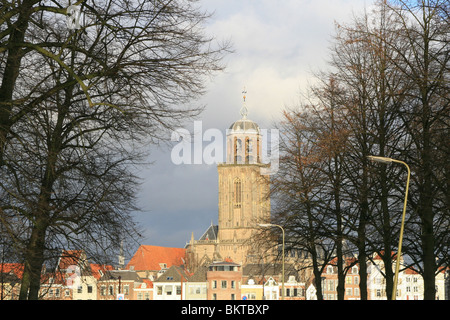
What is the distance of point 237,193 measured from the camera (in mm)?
151625

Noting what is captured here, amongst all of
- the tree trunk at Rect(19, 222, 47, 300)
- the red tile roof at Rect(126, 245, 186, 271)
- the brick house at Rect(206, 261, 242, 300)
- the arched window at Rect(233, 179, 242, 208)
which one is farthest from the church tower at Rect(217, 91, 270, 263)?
the tree trunk at Rect(19, 222, 47, 300)

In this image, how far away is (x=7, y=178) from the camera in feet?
45.9

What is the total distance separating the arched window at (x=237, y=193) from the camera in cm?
15100

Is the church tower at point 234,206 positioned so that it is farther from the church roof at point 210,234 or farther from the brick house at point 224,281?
the brick house at point 224,281

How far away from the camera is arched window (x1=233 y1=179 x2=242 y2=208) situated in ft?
495

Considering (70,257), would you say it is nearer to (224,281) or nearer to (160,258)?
(224,281)

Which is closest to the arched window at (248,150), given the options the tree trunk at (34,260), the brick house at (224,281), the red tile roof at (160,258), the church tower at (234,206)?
the church tower at (234,206)

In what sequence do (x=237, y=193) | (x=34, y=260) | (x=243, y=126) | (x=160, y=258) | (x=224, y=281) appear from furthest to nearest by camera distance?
(x=160, y=258) < (x=237, y=193) < (x=243, y=126) < (x=224, y=281) < (x=34, y=260)

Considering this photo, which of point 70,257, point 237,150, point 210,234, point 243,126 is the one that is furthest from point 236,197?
point 70,257

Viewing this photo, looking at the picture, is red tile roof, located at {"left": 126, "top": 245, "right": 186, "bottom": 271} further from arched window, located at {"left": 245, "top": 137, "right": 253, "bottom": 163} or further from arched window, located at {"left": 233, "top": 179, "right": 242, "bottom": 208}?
arched window, located at {"left": 245, "top": 137, "right": 253, "bottom": 163}

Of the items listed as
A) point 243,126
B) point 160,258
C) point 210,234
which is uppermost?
point 243,126
